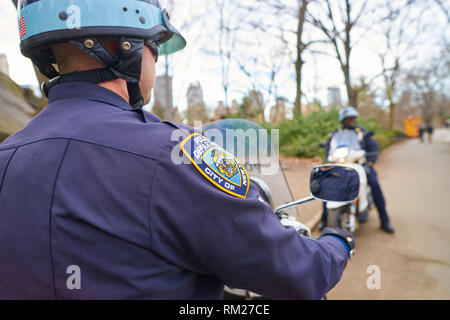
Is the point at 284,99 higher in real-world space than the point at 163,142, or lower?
higher

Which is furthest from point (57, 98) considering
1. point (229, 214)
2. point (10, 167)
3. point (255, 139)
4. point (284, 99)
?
point (284, 99)

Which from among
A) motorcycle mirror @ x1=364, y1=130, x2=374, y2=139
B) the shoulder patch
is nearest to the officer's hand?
the shoulder patch

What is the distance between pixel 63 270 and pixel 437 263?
4193 mm

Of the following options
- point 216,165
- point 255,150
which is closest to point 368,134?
point 255,150

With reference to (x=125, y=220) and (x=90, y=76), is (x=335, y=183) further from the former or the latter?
(x=90, y=76)

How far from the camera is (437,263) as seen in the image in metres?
3.57

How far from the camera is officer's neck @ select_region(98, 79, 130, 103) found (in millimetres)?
1081

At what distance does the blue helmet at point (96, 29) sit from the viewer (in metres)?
1.03

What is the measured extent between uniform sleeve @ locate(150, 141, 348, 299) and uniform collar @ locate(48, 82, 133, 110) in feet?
1.20

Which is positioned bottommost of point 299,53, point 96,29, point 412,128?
point 412,128

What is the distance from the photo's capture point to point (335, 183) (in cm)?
147

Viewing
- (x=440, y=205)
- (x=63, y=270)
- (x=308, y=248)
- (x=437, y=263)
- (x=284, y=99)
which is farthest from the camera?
(x=440, y=205)

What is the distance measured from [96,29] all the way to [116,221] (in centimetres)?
68

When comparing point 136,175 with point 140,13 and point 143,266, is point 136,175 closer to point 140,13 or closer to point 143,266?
point 143,266
